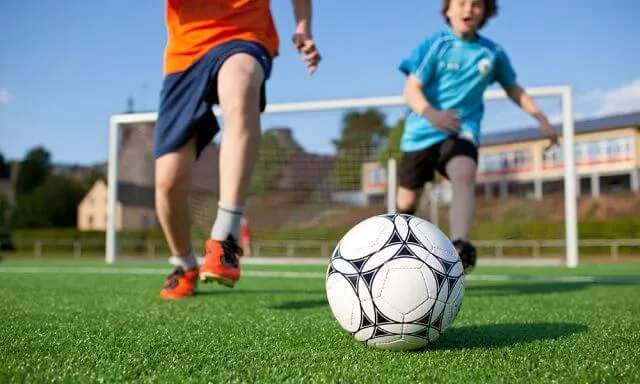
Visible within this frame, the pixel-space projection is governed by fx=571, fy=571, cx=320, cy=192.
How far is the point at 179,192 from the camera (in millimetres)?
3244

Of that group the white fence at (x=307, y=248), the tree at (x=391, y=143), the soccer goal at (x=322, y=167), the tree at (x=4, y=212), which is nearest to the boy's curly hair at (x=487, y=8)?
the soccer goal at (x=322, y=167)

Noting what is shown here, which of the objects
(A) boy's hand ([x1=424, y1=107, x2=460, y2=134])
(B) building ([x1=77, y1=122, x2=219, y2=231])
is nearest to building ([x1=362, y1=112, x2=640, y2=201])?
(A) boy's hand ([x1=424, y1=107, x2=460, y2=134])

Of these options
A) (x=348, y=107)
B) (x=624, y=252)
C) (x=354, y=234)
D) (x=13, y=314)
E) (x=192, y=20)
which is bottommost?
(x=624, y=252)

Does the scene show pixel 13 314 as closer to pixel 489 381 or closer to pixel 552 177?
pixel 489 381

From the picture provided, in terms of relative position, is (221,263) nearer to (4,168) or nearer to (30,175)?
(30,175)

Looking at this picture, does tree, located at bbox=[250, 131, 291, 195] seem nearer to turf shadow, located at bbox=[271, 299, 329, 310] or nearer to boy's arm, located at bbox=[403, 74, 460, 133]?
boy's arm, located at bbox=[403, 74, 460, 133]

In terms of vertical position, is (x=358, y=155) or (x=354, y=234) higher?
(x=358, y=155)

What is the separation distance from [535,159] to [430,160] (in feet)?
43.8

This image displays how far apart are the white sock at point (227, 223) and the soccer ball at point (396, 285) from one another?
1.02m

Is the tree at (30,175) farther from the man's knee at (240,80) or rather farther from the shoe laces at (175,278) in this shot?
the man's knee at (240,80)

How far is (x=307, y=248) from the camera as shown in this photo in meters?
18.0

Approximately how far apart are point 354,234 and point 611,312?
1689 millimetres

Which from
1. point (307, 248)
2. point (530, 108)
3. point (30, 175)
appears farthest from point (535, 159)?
point (30, 175)

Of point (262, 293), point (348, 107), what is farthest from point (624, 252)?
point (262, 293)
